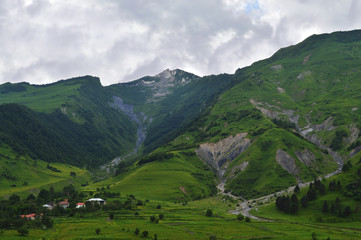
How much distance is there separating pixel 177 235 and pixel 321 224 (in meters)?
60.6

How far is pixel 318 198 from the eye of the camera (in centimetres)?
14412

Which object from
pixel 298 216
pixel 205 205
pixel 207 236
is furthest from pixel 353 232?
pixel 205 205

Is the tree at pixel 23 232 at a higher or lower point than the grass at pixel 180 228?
higher

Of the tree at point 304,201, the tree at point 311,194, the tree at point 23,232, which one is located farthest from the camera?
the tree at point 311,194

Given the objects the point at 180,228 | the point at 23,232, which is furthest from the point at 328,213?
the point at 23,232

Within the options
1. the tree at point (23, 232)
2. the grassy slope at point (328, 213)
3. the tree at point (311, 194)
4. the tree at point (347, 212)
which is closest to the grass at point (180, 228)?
the tree at point (23, 232)

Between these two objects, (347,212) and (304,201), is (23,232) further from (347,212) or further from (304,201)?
(347,212)

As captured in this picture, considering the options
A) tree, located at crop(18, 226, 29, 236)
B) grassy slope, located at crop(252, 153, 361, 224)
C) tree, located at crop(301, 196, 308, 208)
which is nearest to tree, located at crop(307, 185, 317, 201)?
grassy slope, located at crop(252, 153, 361, 224)

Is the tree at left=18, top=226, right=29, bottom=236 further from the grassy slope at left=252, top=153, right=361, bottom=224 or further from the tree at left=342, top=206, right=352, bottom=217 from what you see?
Result: the tree at left=342, top=206, right=352, bottom=217

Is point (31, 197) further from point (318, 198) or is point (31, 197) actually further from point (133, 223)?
point (318, 198)

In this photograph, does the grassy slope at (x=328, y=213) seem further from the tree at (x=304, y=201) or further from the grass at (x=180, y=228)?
the grass at (x=180, y=228)

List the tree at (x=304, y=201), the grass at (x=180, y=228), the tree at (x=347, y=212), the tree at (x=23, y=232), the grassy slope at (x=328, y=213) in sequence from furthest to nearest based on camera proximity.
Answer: the tree at (x=304, y=201)
the tree at (x=347, y=212)
the grassy slope at (x=328, y=213)
the tree at (x=23, y=232)
the grass at (x=180, y=228)

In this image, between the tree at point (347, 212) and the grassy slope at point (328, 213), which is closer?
the grassy slope at point (328, 213)

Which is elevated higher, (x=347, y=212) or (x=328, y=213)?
(x=347, y=212)
